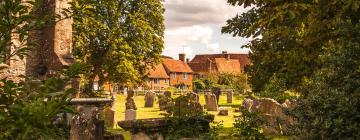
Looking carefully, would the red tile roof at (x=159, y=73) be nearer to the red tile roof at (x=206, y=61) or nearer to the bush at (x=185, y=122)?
the red tile roof at (x=206, y=61)

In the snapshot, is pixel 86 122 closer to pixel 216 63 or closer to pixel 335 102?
pixel 335 102

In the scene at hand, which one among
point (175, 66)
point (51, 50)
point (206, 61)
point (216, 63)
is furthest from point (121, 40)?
point (206, 61)

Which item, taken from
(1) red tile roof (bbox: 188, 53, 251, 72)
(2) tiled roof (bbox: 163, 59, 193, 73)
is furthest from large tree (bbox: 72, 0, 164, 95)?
(1) red tile roof (bbox: 188, 53, 251, 72)

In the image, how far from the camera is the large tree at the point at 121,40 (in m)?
34.4

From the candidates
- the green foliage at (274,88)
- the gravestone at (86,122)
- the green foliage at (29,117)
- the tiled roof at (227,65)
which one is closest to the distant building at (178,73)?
the tiled roof at (227,65)

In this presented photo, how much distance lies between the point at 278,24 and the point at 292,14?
101 inches

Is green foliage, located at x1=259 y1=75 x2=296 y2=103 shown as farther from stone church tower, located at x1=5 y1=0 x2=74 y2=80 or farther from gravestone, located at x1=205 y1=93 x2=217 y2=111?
gravestone, located at x1=205 y1=93 x2=217 y2=111

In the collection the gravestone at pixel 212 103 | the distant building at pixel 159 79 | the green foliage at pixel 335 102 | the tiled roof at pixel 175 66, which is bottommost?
the gravestone at pixel 212 103

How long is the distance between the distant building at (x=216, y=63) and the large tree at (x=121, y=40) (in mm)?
45184

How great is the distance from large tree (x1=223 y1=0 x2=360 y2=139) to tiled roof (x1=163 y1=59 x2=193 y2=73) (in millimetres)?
66816

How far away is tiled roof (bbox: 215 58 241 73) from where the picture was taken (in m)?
87.7

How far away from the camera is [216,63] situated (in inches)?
3472

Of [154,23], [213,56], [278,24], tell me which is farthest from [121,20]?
[213,56]

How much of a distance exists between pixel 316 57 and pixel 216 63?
77101 mm
